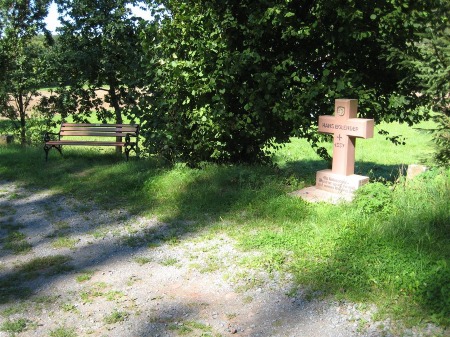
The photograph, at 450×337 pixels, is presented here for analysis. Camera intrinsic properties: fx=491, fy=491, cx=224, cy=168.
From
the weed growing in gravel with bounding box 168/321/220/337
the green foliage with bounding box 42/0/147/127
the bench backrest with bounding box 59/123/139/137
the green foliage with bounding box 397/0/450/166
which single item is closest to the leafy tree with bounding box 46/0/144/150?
the green foliage with bounding box 42/0/147/127

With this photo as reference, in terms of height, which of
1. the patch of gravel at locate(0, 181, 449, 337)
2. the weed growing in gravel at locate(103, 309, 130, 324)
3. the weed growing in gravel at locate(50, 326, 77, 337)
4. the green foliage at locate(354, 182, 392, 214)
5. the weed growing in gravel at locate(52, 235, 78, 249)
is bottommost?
the weed growing in gravel at locate(50, 326, 77, 337)

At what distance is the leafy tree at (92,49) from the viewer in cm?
1144

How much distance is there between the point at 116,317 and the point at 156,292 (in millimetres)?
499

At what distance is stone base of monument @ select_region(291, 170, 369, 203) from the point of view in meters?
6.27

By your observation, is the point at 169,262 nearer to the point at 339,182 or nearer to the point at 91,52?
the point at 339,182

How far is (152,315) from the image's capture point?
383 centimetres

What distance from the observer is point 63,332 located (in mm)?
3592

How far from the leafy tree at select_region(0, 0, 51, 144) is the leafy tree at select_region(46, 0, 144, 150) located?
3.68ft

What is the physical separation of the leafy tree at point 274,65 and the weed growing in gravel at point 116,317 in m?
4.28

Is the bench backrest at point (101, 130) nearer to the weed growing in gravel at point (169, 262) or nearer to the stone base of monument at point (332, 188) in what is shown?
the stone base of monument at point (332, 188)

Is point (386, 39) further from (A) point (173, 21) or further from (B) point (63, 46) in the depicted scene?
(B) point (63, 46)

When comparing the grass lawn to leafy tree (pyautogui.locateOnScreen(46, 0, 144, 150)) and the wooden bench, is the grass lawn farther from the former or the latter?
leafy tree (pyautogui.locateOnScreen(46, 0, 144, 150))

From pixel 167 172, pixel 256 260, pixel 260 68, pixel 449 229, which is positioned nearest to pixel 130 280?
pixel 256 260

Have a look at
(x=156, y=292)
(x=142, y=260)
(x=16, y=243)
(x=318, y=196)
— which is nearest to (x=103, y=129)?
(x=16, y=243)
